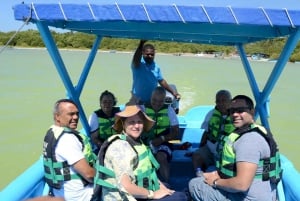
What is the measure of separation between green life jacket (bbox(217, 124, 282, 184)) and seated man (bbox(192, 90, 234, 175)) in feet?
3.58

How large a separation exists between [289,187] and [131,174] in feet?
4.14

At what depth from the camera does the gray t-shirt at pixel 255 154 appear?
2154mm

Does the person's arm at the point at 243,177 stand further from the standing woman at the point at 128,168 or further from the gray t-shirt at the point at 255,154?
the standing woman at the point at 128,168

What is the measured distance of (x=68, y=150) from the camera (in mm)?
2266

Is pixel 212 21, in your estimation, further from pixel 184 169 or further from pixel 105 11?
pixel 184 169

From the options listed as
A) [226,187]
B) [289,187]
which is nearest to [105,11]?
[226,187]

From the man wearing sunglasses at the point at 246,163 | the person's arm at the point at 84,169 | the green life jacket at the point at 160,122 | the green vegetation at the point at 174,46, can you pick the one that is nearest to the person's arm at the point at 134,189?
the person's arm at the point at 84,169

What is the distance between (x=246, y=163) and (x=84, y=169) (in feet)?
2.97

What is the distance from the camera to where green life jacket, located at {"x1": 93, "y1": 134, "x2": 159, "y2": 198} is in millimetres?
2148

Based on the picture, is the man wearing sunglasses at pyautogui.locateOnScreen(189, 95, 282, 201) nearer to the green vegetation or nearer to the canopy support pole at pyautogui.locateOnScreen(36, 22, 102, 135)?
the canopy support pole at pyautogui.locateOnScreen(36, 22, 102, 135)

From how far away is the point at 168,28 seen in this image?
2732 millimetres

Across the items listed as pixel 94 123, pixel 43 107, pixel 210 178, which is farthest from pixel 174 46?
pixel 210 178

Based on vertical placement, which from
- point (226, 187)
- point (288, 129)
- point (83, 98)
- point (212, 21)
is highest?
point (83, 98)

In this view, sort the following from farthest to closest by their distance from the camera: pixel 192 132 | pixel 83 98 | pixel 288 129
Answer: pixel 83 98, pixel 288 129, pixel 192 132
